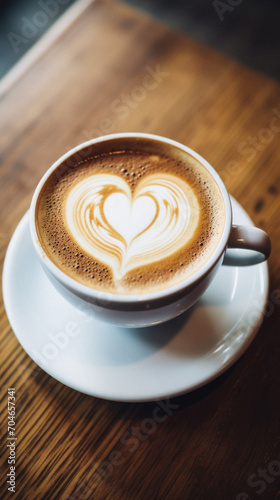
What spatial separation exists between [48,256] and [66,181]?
187 millimetres

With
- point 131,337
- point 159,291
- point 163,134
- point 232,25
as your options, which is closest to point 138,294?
point 159,291

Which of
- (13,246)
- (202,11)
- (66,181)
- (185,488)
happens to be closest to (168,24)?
(202,11)

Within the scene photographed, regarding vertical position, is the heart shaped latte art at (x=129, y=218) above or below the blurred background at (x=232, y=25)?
below

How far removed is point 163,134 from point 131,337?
588mm

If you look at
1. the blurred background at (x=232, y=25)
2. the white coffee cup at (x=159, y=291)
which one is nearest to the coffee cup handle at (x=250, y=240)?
the white coffee cup at (x=159, y=291)

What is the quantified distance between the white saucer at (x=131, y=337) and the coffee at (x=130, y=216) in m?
0.14

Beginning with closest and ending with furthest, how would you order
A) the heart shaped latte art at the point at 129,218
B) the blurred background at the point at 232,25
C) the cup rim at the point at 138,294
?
the cup rim at the point at 138,294 → the heart shaped latte art at the point at 129,218 → the blurred background at the point at 232,25

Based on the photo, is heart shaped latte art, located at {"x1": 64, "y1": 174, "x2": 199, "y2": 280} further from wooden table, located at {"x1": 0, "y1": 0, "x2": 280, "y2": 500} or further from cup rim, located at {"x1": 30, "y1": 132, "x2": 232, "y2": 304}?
wooden table, located at {"x1": 0, "y1": 0, "x2": 280, "y2": 500}

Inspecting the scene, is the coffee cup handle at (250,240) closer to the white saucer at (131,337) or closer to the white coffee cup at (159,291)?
the white coffee cup at (159,291)

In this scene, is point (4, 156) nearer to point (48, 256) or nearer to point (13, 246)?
point (13, 246)

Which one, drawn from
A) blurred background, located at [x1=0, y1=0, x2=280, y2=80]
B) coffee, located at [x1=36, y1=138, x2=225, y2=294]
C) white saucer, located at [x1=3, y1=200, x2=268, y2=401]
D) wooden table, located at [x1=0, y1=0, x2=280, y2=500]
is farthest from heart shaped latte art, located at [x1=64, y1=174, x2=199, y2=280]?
blurred background, located at [x1=0, y1=0, x2=280, y2=80]

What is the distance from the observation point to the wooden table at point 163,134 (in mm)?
808

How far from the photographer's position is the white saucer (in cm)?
82

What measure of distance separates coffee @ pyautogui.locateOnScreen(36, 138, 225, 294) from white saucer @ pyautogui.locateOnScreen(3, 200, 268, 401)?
0.14 metres
